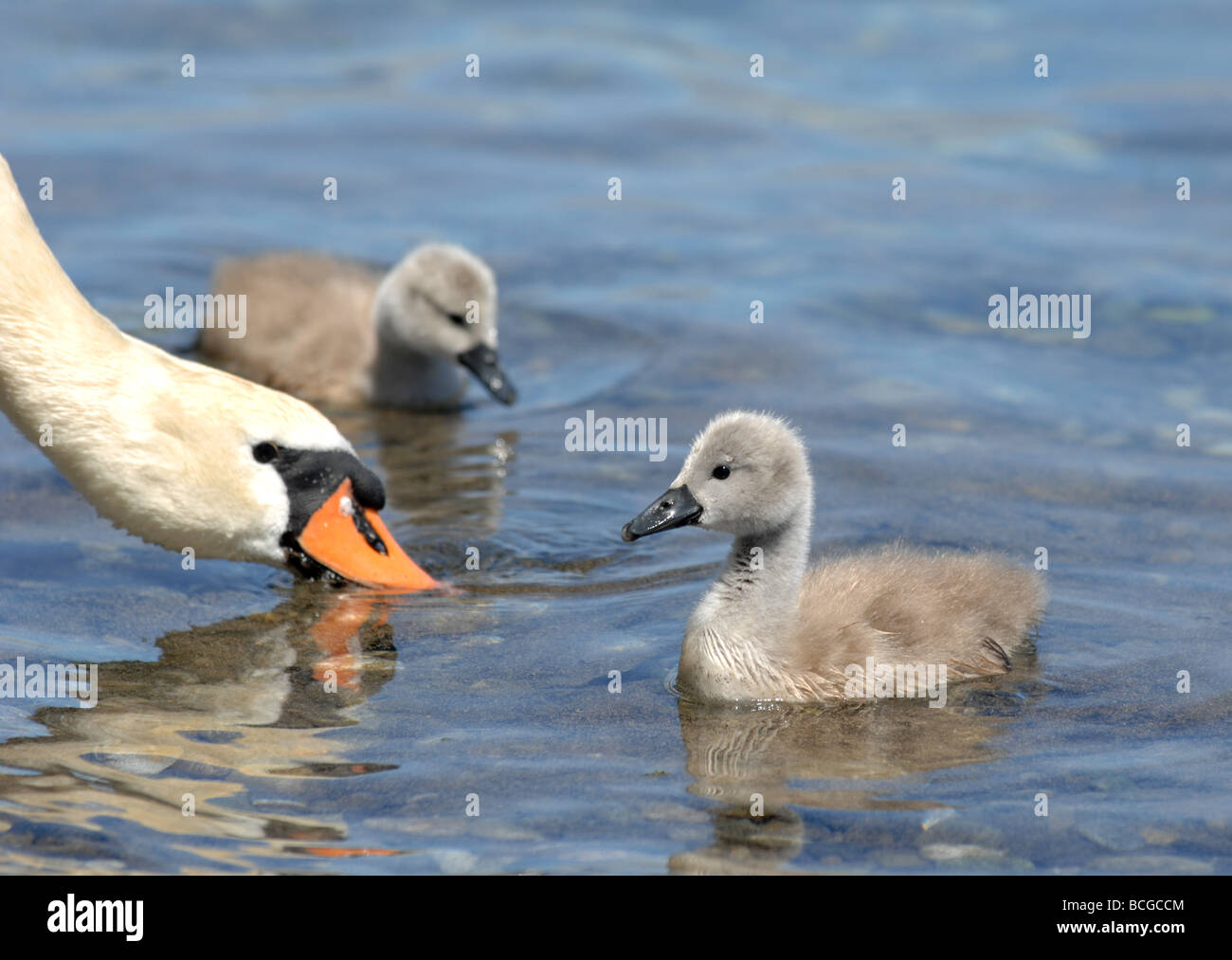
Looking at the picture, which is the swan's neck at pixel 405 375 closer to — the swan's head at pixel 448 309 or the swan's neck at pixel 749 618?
the swan's head at pixel 448 309

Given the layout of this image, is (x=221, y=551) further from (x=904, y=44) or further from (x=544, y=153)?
(x=904, y=44)

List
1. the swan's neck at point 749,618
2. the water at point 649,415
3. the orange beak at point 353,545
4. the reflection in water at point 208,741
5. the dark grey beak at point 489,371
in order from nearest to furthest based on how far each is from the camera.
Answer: the reflection in water at point 208,741, the water at point 649,415, the swan's neck at point 749,618, the orange beak at point 353,545, the dark grey beak at point 489,371

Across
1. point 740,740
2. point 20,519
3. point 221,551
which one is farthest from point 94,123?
point 740,740

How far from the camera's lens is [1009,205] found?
1163cm

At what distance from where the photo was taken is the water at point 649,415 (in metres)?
4.98

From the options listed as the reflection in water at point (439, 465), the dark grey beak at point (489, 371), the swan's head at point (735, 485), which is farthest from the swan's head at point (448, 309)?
the swan's head at point (735, 485)

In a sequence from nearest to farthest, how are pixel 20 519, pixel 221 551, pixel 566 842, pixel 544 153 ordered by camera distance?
pixel 566 842, pixel 221 551, pixel 20 519, pixel 544 153

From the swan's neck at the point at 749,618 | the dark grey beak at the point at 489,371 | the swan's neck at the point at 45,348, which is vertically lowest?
the swan's neck at the point at 749,618

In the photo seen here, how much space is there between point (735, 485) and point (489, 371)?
3.58 meters

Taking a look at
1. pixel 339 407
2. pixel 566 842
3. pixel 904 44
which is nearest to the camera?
pixel 566 842

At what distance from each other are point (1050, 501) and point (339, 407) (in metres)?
3.79

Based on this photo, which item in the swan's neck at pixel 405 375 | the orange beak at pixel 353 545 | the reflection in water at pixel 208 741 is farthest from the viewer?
the swan's neck at pixel 405 375

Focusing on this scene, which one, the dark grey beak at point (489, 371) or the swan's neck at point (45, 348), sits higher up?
the dark grey beak at point (489, 371)

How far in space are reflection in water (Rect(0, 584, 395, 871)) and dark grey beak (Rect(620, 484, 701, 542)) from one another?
1017mm
